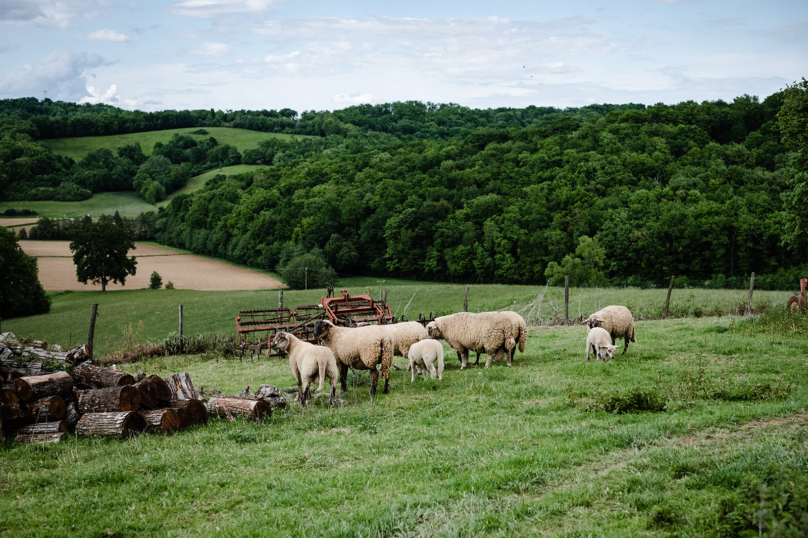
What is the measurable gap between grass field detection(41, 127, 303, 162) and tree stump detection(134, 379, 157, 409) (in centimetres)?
12607

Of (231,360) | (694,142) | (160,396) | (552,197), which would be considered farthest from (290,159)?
(160,396)

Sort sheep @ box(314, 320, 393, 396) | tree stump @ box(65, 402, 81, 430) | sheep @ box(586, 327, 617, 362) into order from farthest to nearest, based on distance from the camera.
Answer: sheep @ box(586, 327, 617, 362) → sheep @ box(314, 320, 393, 396) → tree stump @ box(65, 402, 81, 430)

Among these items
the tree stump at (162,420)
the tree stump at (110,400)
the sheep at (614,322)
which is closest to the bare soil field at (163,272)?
the sheep at (614,322)

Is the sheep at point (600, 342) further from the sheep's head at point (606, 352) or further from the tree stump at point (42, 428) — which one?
the tree stump at point (42, 428)

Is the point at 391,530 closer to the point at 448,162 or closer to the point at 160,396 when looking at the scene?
the point at 160,396

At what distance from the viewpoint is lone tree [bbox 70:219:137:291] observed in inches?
2447

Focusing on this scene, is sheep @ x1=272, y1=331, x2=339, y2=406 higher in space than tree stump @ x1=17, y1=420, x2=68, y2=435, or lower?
higher

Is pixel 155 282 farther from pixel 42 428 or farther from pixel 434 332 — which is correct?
pixel 42 428

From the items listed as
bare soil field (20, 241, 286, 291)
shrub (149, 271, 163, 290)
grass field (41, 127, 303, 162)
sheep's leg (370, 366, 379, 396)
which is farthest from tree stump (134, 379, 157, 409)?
grass field (41, 127, 303, 162)

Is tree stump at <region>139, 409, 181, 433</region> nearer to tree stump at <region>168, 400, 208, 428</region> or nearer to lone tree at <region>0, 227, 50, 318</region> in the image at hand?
tree stump at <region>168, 400, 208, 428</region>

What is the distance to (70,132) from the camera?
128 metres

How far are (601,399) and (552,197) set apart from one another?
6900cm

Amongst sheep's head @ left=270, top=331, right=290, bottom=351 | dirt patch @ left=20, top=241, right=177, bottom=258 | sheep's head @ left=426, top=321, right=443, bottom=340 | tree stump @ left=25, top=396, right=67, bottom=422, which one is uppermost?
dirt patch @ left=20, top=241, right=177, bottom=258

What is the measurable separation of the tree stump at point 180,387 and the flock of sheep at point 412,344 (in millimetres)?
2074
